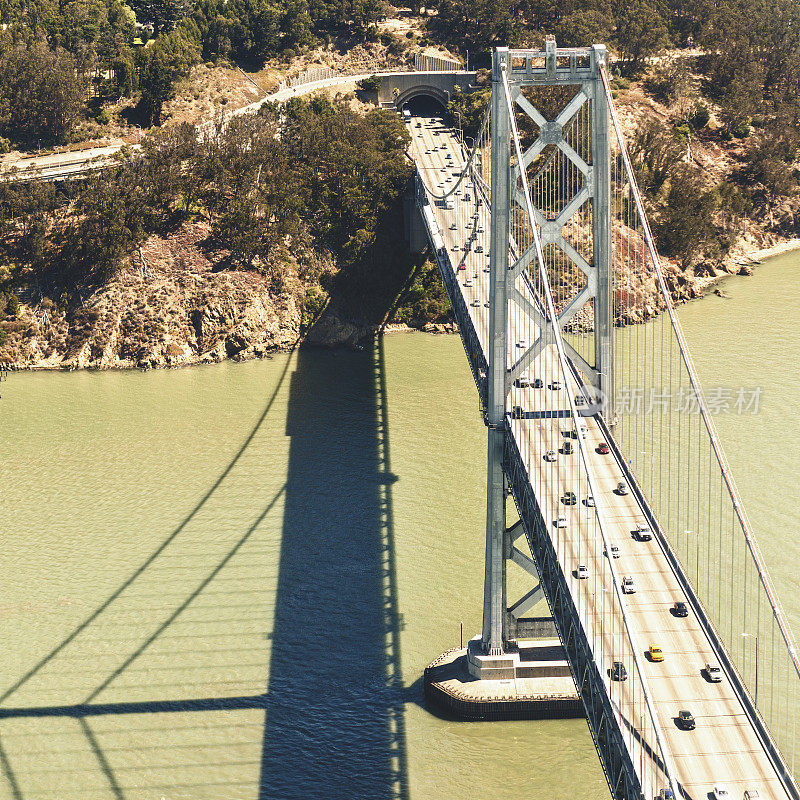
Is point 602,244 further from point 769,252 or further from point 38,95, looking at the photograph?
point 38,95

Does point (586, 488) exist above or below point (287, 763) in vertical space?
above

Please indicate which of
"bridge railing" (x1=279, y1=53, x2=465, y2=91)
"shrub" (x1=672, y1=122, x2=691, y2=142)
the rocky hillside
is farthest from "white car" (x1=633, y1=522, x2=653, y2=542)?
"bridge railing" (x1=279, y1=53, x2=465, y2=91)

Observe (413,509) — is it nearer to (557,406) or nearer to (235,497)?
(235,497)

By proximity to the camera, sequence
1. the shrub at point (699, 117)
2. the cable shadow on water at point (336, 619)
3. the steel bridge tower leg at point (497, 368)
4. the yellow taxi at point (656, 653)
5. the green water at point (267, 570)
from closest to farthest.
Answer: the yellow taxi at point (656, 653) < the cable shadow on water at point (336, 619) < the green water at point (267, 570) < the steel bridge tower leg at point (497, 368) < the shrub at point (699, 117)

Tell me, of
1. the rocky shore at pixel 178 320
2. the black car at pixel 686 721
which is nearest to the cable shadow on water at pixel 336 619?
the rocky shore at pixel 178 320

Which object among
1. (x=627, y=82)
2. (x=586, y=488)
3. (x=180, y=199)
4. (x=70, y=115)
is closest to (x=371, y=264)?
(x=180, y=199)

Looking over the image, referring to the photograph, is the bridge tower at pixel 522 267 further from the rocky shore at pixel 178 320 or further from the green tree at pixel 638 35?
the green tree at pixel 638 35
